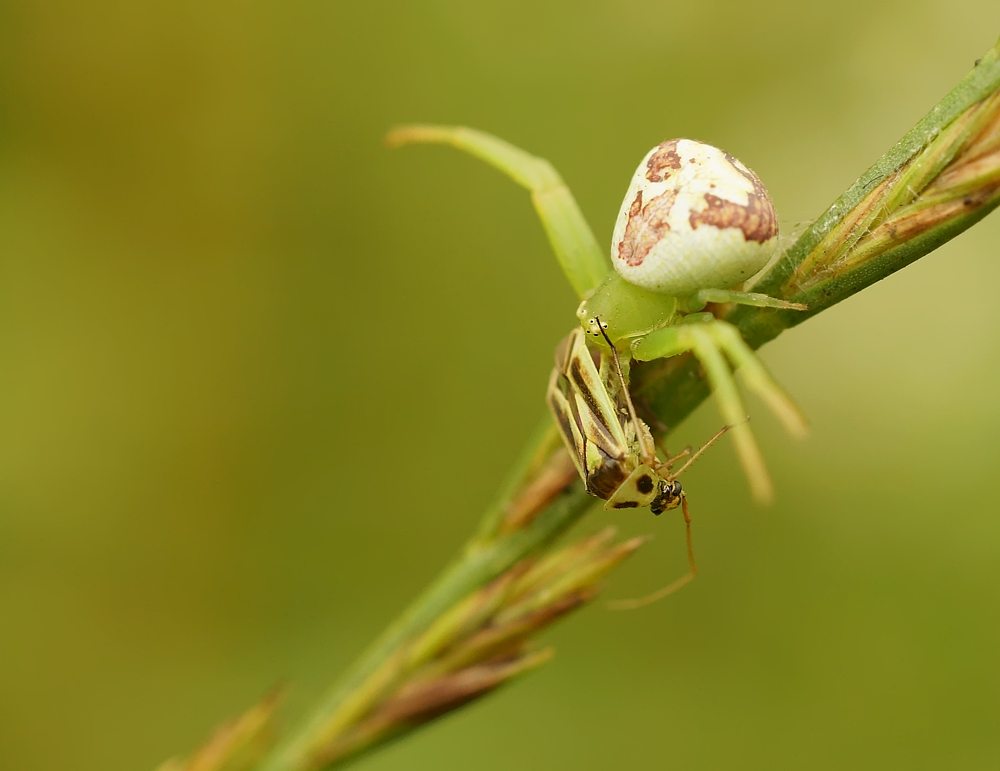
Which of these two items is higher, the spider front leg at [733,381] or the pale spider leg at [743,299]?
the pale spider leg at [743,299]

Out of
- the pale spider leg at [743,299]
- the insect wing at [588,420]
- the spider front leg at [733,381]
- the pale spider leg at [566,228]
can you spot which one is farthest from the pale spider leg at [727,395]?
the pale spider leg at [566,228]

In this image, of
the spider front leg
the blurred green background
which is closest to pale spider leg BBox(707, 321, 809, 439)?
the spider front leg

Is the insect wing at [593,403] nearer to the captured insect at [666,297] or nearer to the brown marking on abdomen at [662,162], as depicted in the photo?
the captured insect at [666,297]

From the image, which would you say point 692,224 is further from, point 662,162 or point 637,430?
point 637,430

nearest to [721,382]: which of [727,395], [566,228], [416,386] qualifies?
[727,395]

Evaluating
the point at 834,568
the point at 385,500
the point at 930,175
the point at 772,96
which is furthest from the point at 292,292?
the point at 930,175

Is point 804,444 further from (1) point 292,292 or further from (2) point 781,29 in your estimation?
(1) point 292,292
